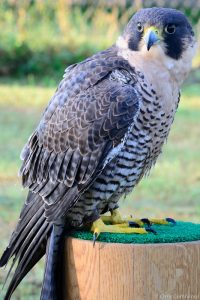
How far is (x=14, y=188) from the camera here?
8.48m

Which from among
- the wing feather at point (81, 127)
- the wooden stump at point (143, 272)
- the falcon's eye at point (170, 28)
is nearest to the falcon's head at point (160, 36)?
the falcon's eye at point (170, 28)

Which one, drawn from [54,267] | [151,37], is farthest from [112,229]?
[151,37]

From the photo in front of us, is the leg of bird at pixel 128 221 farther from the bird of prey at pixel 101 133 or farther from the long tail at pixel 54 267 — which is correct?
the long tail at pixel 54 267

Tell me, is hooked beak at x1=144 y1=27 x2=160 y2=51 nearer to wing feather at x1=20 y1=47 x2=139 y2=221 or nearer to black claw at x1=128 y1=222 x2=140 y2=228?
wing feather at x1=20 y1=47 x2=139 y2=221

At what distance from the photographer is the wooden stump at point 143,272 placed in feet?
12.9

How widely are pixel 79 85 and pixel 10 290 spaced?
1.07 metres

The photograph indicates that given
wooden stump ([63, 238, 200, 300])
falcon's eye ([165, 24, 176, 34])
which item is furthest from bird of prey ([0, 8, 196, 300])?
wooden stump ([63, 238, 200, 300])

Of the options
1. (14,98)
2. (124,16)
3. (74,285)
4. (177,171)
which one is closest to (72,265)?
(74,285)

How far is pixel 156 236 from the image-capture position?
13.6ft

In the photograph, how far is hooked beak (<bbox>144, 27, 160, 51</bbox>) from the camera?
166 inches

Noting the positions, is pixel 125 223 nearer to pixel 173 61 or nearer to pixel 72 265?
pixel 72 265

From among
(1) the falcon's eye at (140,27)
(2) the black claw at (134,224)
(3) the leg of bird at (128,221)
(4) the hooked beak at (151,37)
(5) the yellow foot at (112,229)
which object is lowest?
(5) the yellow foot at (112,229)

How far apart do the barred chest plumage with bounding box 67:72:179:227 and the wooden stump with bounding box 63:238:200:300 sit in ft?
1.15

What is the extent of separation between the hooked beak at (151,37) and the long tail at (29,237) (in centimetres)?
93
